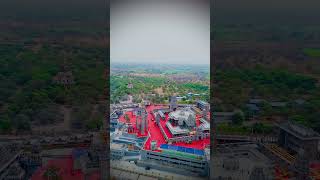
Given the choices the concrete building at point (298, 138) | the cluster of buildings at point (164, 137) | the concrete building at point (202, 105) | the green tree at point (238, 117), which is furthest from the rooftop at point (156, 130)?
the concrete building at point (298, 138)

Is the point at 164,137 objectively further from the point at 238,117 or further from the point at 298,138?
the point at 298,138

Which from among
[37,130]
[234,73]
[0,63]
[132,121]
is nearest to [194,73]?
[234,73]

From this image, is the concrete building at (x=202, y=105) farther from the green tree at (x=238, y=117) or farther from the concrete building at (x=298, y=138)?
the concrete building at (x=298, y=138)

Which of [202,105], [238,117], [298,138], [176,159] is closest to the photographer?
[298,138]

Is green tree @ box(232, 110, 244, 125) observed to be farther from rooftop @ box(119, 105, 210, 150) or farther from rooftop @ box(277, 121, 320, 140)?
rooftop @ box(119, 105, 210, 150)

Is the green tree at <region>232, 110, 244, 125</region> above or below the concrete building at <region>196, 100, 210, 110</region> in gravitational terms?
below

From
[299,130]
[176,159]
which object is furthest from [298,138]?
[176,159]

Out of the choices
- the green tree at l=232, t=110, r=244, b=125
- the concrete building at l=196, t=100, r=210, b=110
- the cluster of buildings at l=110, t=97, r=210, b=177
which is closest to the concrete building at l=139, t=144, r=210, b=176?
the cluster of buildings at l=110, t=97, r=210, b=177

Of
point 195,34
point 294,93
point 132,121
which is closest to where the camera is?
point 294,93

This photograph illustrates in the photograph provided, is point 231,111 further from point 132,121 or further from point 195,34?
point 132,121

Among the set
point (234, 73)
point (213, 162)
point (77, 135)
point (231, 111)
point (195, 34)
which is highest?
point (195, 34)

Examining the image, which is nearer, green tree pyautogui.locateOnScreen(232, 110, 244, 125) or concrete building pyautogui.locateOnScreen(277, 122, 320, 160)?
concrete building pyautogui.locateOnScreen(277, 122, 320, 160)
